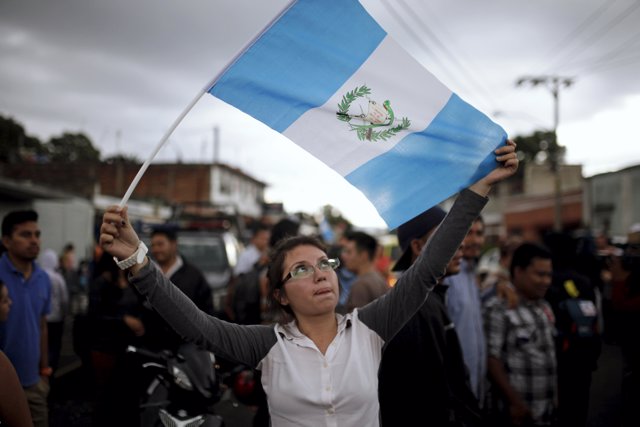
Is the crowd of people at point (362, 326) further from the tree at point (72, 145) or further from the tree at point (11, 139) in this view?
the tree at point (72, 145)

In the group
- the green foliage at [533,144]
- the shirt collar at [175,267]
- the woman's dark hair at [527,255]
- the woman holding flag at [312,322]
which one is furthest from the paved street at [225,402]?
the green foliage at [533,144]

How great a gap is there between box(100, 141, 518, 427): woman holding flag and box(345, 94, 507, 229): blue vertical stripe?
15cm

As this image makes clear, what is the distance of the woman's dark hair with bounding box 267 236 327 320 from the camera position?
2.48 meters

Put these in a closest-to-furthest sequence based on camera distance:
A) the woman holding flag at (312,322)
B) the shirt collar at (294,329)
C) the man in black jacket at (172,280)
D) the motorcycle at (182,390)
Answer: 1. the woman holding flag at (312,322)
2. the shirt collar at (294,329)
3. the motorcycle at (182,390)
4. the man in black jacket at (172,280)

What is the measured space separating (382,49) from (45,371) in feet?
11.5

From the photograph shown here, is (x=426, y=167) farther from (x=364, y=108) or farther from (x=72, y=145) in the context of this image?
(x=72, y=145)

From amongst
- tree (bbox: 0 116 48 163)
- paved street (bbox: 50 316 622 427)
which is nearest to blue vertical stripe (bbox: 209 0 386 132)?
paved street (bbox: 50 316 622 427)

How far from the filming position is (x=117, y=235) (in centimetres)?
204

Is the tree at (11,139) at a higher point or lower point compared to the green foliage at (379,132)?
higher

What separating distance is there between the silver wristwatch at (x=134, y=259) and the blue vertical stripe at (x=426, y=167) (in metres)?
1.01

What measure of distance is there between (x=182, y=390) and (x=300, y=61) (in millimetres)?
2257

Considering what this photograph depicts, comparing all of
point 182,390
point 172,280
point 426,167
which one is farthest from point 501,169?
point 172,280

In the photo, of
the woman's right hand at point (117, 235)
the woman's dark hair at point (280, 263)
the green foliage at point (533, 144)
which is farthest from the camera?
the green foliage at point (533, 144)

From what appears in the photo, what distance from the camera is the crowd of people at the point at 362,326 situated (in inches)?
86.4
